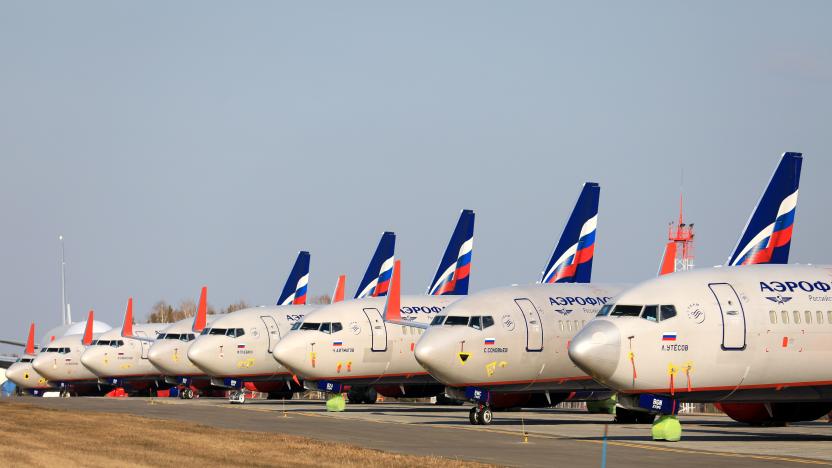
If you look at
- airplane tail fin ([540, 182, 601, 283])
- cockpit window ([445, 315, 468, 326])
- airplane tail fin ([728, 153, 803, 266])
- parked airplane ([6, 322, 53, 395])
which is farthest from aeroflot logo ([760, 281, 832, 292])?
parked airplane ([6, 322, 53, 395])

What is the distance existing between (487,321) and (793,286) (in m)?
12.6

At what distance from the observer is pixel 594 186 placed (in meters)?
57.8

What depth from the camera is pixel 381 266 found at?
72.1 metres

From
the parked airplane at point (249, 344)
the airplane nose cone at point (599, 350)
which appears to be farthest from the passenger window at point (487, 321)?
the parked airplane at point (249, 344)

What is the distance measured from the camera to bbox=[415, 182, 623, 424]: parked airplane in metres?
47.3

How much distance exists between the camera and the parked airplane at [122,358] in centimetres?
8806

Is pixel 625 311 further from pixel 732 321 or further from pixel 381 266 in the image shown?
pixel 381 266

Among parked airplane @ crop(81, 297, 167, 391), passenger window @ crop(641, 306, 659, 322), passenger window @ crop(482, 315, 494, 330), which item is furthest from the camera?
parked airplane @ crop(81, 297, 167, 391)

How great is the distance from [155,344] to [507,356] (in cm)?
3544

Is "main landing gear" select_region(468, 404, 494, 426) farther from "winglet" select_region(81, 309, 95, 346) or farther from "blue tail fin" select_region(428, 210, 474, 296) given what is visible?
"winglet" select_region(81, 309, 95, 346)

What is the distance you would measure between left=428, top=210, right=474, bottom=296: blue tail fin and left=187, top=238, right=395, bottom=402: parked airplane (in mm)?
5030

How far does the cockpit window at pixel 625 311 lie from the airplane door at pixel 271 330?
Answer: 35.1 metres

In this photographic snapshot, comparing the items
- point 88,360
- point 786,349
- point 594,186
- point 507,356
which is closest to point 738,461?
point 786,349

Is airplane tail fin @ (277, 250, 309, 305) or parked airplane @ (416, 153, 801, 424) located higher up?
airplane tail fin @ (277, 250, 309, 305)
